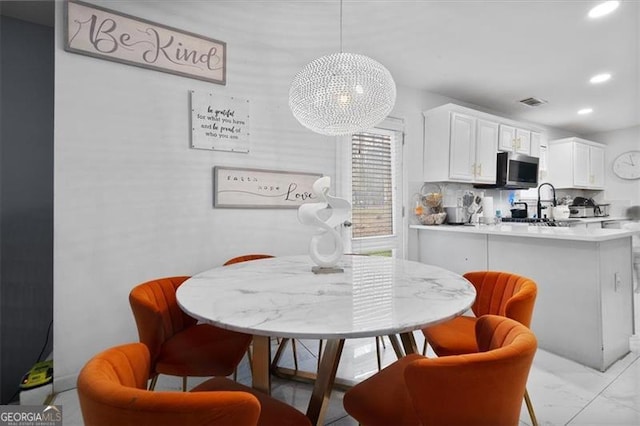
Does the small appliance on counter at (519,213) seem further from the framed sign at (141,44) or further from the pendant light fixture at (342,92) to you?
the framed sign at (141,44)

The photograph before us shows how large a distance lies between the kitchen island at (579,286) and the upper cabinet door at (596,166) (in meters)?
4.06

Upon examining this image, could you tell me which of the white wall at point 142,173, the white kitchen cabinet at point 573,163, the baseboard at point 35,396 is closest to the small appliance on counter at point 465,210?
the white wall at point 142,173

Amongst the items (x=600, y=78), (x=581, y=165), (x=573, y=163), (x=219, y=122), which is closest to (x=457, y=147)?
(x=600, y=78)

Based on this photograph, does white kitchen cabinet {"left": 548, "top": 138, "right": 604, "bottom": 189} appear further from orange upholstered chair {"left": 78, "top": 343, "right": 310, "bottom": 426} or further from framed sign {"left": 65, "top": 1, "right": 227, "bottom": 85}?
orange upholstered chair {"left": 78, "top": 343, "right": 310, "bottom": 426}

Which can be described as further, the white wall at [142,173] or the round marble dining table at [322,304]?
the white wall at [142,173]

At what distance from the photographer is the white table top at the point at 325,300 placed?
873 millimetres

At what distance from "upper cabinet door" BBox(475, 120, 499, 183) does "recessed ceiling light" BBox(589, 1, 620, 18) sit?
150cm

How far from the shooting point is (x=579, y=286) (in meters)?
2.12

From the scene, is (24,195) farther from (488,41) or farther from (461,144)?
(461,144)

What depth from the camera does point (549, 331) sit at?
7.55 feet

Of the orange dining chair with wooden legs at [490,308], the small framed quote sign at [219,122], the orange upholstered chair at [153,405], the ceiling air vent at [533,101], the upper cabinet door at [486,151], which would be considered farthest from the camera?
the ceiling air vent at [533,101]

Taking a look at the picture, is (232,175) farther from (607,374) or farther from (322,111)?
(607,374)

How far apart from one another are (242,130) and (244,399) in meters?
2.19

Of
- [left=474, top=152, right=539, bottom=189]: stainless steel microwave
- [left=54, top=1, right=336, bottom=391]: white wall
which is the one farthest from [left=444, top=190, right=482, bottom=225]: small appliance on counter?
[left=54, top=1, right=336, bottom=391]: white wall
